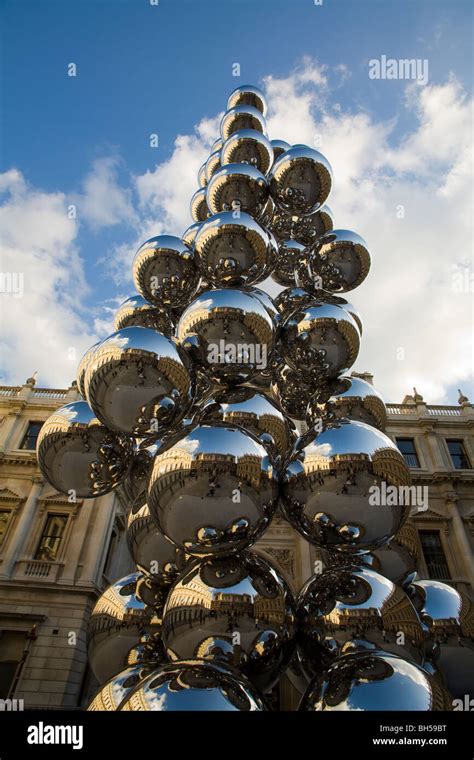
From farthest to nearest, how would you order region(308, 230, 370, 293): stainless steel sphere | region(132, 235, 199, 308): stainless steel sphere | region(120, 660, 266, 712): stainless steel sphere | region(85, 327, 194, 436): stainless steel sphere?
1. region(308, 230, 370, 293): stainless steel sphere
2. region(132, 235, 199, 308): stainless steel sphere
3. region(85, 327, 194, 436): stainless steel sphere
4. region(120, 660, 266, 712): stainless steel sphere

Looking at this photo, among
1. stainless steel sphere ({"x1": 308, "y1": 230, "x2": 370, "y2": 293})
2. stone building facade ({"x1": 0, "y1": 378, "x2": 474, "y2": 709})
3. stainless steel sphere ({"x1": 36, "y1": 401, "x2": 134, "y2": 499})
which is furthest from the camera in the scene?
stone building facade ({"x1": 0, "y1": 378, "x2": 474, "y2": 709})

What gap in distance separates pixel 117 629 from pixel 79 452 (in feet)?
2.42

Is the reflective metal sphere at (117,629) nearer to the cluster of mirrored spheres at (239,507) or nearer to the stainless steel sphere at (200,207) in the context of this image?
the cluster of mirrored spheres at (239,507)

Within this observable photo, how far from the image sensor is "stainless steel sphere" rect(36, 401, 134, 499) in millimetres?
1808

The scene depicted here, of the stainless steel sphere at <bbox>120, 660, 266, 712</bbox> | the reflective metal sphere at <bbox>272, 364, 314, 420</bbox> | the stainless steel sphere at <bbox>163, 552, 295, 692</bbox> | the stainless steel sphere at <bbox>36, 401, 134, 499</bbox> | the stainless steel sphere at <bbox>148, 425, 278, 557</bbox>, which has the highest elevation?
the reflective metal sphere at <bbox>272, 364, 314, 420</bbox>

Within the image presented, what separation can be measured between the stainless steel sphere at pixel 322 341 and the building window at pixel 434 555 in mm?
14948

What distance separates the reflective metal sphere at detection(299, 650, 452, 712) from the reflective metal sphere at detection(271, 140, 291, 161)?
3.62 metres

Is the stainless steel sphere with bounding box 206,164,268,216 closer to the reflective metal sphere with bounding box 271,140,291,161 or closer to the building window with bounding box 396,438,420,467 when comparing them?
the reflective metal sphere with bounding box 271,140,291,161

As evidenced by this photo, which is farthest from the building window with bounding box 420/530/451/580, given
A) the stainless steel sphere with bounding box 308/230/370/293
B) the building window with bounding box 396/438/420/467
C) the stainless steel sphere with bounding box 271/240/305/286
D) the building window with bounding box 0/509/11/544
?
the stainless steel sphere with bounding box 308/230/370/293

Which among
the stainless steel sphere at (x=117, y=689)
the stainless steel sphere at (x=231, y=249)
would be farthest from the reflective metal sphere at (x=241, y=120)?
the stainless steel sphere at (x=117, y=689)

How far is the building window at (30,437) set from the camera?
16.9 metres

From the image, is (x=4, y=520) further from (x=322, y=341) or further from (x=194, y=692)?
(x=194, y=692)
